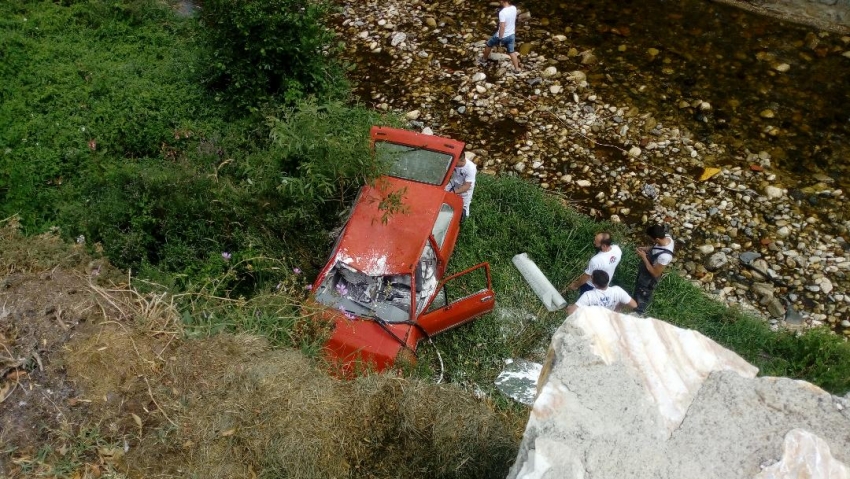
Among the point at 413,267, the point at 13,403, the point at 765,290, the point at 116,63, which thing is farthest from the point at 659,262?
the point at 116,63

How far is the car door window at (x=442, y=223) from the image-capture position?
670 cm

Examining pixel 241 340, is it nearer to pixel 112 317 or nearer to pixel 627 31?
pixel 112 317

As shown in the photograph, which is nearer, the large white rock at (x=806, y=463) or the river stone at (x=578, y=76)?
the large white rock at (x=806, y=463)

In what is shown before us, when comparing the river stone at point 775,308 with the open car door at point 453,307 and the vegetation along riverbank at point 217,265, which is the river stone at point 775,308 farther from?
the open car door at point 453,307

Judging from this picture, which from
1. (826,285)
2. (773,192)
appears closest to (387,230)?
(826,285)

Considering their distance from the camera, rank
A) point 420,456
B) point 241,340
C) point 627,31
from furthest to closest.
→ 1. point 627,31
2. point 241,340
3. point 420,456

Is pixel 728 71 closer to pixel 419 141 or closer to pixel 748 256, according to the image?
pixel 748 256

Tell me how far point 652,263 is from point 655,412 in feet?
11.3

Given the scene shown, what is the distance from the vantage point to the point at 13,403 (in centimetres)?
421

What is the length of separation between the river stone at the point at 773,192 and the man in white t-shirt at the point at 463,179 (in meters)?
3.81

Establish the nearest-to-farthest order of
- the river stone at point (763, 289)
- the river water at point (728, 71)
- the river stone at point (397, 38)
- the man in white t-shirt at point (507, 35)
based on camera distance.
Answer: the river stone at point (763, 289)
the river water at point (728, 71)
the man in white t-shirt at point (507, 35)
the river stone at point (397, 38)

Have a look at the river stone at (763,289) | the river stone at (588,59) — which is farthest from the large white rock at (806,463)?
the river stone at (588,59)

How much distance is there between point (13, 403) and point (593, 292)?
4.48 metres

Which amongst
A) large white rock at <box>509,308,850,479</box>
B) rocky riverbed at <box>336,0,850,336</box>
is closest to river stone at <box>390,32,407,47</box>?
rocky riverbed at <box>336,0,850,336</box>
